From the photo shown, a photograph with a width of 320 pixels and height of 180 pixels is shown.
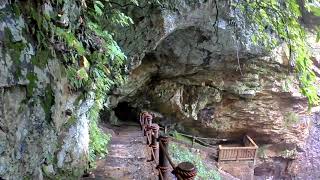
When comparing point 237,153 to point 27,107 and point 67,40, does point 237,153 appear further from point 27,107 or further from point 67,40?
point 27,107

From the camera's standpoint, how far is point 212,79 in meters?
11.5

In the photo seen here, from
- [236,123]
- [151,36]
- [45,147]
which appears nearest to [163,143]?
[45,147]

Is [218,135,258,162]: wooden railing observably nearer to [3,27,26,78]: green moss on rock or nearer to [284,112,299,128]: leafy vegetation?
[284,112,299,128]: leafy vegetation

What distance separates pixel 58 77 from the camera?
312 centimetres

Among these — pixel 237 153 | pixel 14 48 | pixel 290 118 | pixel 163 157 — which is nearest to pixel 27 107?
pixel 14 48

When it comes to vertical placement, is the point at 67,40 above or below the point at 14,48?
above

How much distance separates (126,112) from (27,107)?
35.0 feet

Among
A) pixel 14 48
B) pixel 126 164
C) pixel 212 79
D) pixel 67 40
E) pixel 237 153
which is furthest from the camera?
pixel 237 153

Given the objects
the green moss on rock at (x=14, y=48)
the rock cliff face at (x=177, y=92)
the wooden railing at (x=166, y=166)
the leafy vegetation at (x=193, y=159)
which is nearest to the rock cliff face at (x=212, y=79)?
the rock cliff face at (x=177, y=92)

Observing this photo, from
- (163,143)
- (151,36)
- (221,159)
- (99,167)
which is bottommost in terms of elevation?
(221,159)

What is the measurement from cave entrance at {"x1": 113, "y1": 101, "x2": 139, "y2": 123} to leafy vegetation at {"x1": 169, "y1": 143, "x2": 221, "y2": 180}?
1994 millimetres

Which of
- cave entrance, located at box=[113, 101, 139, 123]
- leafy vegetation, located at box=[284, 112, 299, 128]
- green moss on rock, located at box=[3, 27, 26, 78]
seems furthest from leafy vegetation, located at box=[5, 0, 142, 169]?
leafy vegetation, located at box=[284, 112, 299, 128]

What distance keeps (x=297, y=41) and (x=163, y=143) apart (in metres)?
1.92

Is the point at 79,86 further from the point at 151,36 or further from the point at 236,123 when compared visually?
the point at 236,123
